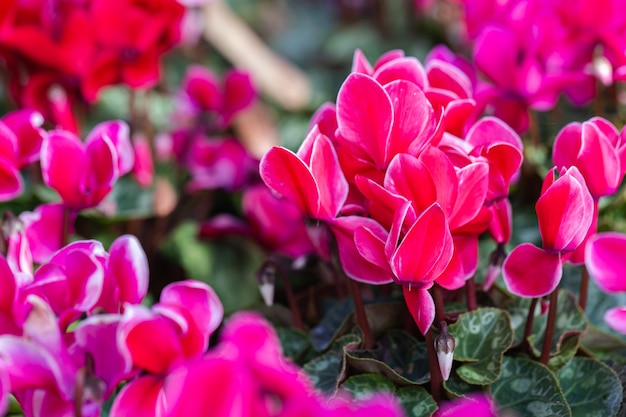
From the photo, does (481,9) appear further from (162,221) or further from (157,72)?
(162,221)

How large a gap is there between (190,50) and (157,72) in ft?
3.88

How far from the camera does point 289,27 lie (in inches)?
118

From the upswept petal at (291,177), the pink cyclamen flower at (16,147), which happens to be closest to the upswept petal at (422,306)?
the upswept petal at (291,177)

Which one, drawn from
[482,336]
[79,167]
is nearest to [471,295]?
[482,336]

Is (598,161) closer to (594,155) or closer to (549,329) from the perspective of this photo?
(594,155)

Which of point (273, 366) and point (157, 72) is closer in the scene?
point (273, 366)

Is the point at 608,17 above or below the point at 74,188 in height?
above

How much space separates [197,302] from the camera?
566mm

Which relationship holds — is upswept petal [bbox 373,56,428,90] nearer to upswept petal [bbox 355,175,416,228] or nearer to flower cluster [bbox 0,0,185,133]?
upswept petal [bbox 355,175,416,228]

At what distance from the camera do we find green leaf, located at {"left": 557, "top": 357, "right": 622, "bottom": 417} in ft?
2.30

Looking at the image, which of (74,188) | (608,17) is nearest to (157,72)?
(74,188)

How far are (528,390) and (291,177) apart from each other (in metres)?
0.29

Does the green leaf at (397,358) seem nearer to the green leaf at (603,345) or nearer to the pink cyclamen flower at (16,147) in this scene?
the green leaf at (603,345)

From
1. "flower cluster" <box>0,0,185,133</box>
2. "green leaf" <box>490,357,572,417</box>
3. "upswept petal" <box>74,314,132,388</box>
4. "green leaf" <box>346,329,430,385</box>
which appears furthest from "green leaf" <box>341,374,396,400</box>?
"flower cluster" <box>0,0,185,133</box>
